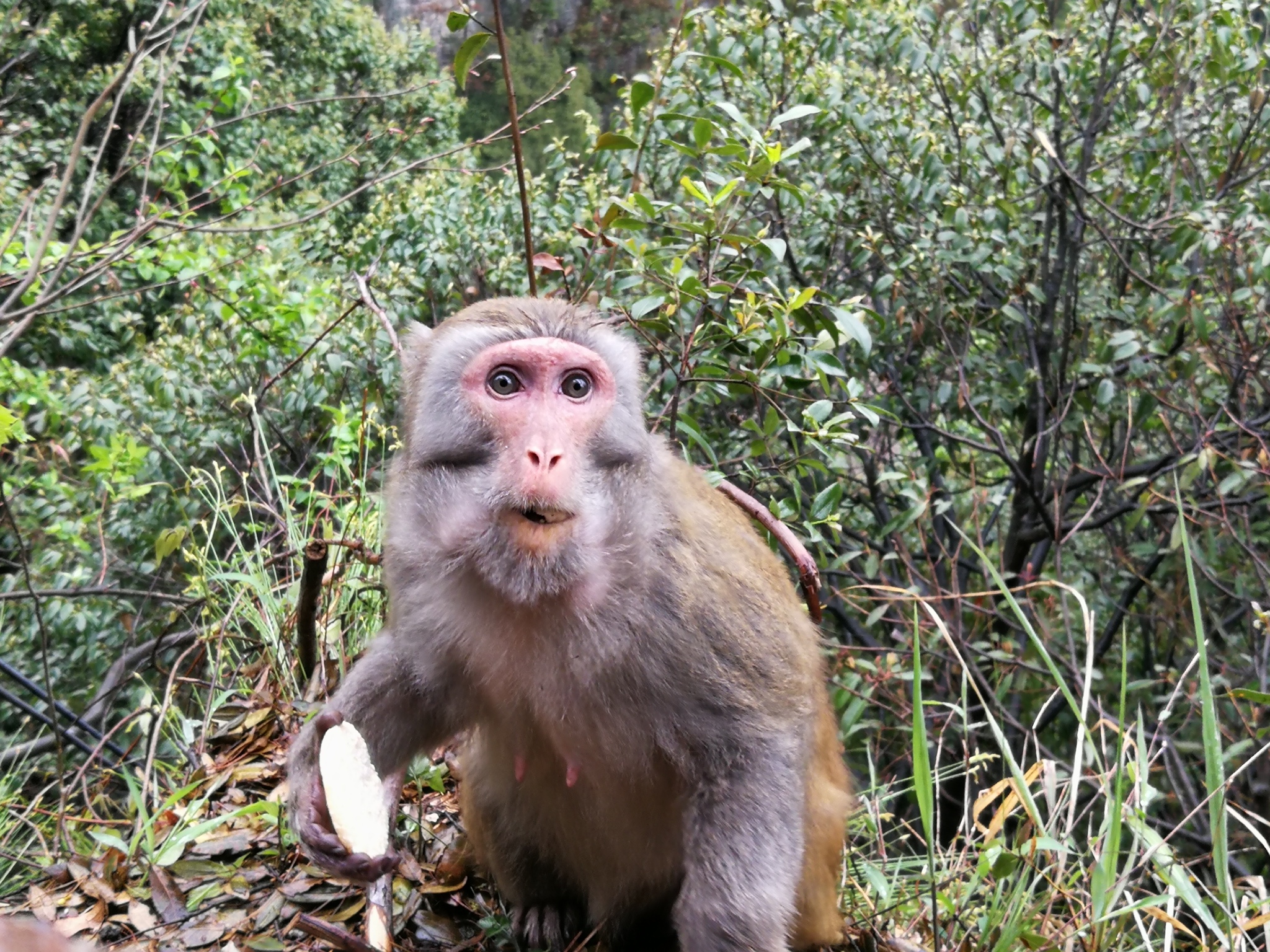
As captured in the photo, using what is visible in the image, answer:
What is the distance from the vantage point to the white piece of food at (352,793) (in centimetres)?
215

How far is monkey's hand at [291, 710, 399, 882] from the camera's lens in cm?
207

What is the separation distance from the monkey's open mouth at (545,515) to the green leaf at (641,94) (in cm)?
184

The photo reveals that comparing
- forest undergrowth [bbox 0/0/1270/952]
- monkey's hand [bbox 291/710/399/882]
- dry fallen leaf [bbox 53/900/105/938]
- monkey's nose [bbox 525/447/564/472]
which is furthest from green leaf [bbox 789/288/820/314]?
dry fallen leaf [bbox 53/900/105/938]

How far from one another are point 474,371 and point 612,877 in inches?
49.5

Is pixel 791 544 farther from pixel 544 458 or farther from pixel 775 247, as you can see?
pixel 544 458

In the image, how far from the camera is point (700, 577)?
222 centimetres

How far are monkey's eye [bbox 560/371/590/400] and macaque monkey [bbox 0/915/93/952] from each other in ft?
4.88

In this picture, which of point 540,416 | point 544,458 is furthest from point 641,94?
point 544,458

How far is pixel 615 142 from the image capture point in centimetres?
323

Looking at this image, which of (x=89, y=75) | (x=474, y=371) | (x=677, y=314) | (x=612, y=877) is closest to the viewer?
(x=474, y=371)

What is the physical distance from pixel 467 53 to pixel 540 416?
1.49 m

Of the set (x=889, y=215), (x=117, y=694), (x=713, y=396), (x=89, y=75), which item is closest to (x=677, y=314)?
(x=713, y=396)

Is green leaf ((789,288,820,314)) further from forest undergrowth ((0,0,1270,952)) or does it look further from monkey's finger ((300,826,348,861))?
monkey's finger ((300,826,348,861))

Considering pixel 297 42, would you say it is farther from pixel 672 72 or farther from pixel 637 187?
pixel 637 187
